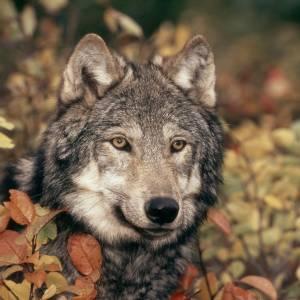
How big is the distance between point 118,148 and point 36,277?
1.13 meters

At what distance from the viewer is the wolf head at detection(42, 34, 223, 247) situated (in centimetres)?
516

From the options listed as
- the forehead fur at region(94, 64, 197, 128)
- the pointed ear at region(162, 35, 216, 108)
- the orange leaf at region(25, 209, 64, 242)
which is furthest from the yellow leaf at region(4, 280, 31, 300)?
the pointed ear at region(162, 35, 216, 108)

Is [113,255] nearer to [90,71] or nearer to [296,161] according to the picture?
[90,71]

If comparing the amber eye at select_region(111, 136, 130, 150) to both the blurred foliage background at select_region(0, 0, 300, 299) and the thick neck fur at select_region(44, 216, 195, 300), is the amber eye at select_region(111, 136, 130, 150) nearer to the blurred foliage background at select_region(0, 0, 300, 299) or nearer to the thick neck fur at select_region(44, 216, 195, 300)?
the thick neck fur at select_region(44, 216, 195, 300)

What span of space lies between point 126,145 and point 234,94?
26.1 feet

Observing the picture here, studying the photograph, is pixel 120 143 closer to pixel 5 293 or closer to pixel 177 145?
pixel 177 145

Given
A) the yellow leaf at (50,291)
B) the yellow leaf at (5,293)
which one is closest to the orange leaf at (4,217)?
the yellow leaf at (5,293)

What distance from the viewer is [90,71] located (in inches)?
211

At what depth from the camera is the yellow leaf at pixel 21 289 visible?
450cm

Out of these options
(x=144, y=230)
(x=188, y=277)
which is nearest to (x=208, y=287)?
(x=188, y=277)

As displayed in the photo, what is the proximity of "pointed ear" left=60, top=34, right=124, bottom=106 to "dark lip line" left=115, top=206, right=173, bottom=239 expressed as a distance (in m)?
0.80

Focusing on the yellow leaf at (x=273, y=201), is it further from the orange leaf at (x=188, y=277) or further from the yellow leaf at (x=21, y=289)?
the yellow leaf at (x=21, y=289)

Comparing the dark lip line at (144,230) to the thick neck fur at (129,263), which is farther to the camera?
the thick neck fur at (129,263)

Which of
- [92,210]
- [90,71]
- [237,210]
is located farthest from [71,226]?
[237,210]
